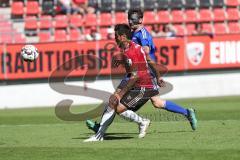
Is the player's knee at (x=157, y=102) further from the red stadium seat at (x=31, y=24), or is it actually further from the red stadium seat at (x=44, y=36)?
the red stadium seat at (x=31, y=24)

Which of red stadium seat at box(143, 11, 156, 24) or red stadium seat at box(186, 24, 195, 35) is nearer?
red stadium seat at box(186, 24, 195, 35)

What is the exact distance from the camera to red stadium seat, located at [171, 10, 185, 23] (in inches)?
1076

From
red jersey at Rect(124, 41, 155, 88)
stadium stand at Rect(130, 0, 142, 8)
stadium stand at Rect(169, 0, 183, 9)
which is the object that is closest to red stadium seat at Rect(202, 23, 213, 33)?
stadium stand at Rect(169, 0, 183, 9)

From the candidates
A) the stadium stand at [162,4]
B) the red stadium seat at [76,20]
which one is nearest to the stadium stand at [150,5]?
the stadium stand at [162,4]

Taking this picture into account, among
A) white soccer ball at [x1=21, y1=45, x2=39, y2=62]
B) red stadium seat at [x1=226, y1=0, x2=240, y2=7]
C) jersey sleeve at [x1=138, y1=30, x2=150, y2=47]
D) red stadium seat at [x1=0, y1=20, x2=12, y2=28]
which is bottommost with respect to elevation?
red stadium seat at [x1=0, y1=20, x2=12, y2=28]

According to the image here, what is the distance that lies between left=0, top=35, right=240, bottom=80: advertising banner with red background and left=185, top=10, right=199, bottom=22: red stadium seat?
2.93 meters

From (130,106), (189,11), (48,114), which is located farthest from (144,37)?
(189,11)

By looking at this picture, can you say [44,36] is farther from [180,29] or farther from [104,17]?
[180,29]

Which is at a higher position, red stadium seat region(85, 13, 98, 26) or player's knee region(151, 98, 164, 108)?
red stadium seat region(85, 13, 98, 26)

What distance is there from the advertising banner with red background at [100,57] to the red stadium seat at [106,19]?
9.89 ft

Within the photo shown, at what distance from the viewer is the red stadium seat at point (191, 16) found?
27500 mm

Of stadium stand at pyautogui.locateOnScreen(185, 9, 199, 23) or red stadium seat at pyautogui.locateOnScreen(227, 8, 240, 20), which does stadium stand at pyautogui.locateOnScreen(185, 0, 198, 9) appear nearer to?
stadium stand at pyautogui.locateOnScreen(185, 9, 199, 23)

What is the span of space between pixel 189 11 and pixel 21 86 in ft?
27.3

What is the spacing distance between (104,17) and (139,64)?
16.0 meters
